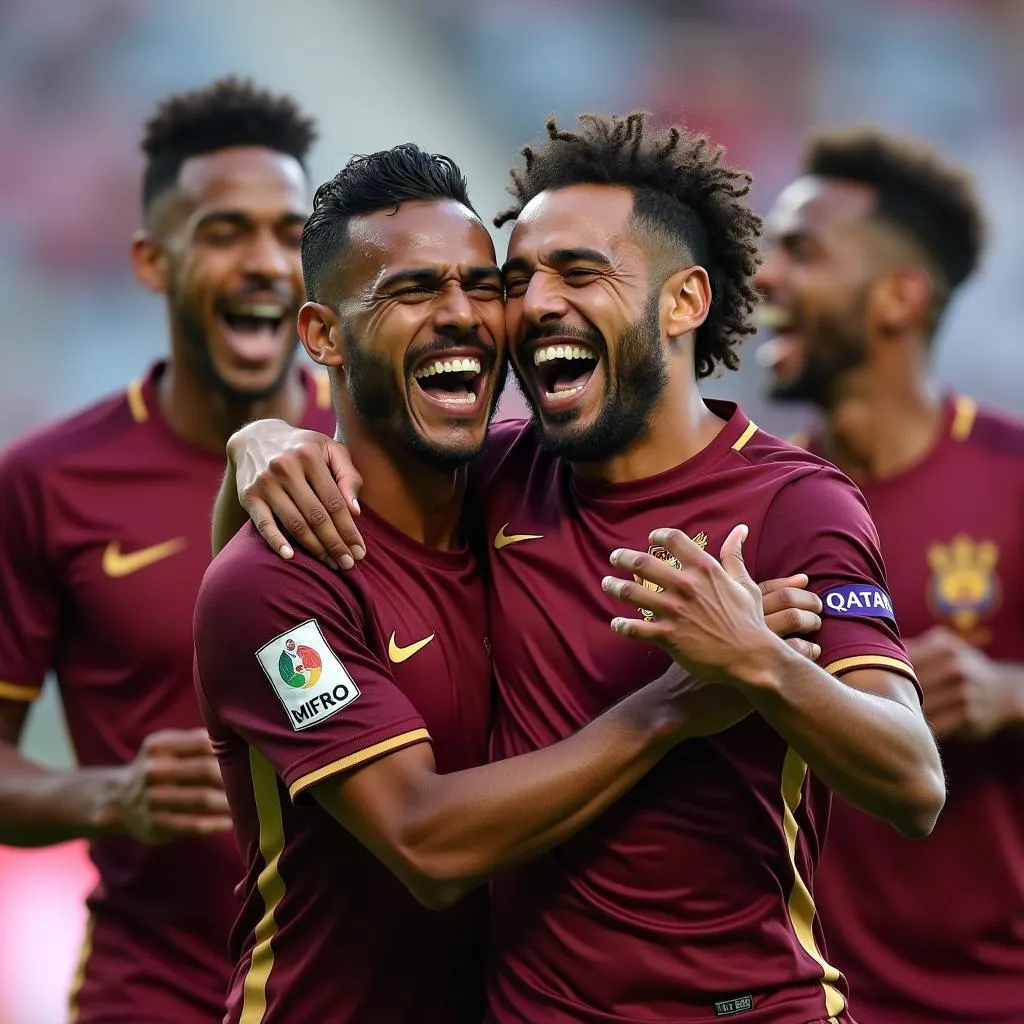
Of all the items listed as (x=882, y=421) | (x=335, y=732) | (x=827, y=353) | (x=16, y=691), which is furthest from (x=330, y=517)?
(x=827, y=353)

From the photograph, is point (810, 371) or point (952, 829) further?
point (810, 371)

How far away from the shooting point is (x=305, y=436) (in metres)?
3.28

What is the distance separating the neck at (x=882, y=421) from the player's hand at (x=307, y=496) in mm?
2380

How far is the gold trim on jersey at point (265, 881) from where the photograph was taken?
3176 millimetres

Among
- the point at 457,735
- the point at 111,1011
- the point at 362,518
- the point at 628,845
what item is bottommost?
the point at 111,1011

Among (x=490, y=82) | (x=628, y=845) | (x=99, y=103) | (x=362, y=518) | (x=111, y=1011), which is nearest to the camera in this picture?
(x=628, y=845)

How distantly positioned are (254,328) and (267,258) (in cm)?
19

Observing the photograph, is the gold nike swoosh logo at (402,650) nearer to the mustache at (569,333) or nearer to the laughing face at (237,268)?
the mustache at (569,333)

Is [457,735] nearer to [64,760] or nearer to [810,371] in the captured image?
[810,371]

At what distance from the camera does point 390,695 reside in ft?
9.68

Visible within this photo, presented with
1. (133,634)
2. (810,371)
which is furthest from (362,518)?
(810,371)

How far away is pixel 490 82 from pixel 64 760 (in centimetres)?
540

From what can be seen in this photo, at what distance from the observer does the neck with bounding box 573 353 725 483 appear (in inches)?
129

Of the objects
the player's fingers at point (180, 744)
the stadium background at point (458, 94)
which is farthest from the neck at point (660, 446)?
the stadium background at point (458, 94)
